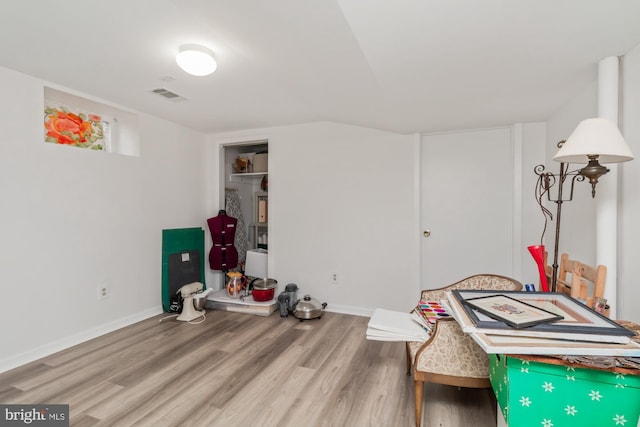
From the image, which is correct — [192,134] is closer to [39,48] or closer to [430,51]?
[39,48]

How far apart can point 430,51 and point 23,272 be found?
3.15 m

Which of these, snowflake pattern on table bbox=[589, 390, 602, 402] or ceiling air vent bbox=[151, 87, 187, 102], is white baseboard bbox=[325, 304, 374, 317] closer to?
snowflake pattern on table bbox=[589, 390, 602, 402]

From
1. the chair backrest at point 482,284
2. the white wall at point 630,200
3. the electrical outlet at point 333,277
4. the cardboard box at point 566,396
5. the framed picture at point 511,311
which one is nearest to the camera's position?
the cardboard box at point 566,396

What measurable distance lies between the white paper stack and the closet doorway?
8.78ft

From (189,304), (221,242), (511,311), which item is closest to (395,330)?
(511,311)

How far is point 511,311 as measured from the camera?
1174mm

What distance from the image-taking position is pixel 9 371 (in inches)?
84.6

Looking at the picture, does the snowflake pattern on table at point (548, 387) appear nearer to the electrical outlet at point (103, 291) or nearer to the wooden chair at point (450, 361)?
the wooden chair at point (450, 361)

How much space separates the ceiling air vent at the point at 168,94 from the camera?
261cm

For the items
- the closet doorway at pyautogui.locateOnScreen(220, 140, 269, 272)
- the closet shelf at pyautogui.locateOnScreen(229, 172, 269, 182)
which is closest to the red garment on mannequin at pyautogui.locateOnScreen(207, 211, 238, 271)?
the closet doorway at pyautogui.locateOnScreen(220, 140, 269, 272)

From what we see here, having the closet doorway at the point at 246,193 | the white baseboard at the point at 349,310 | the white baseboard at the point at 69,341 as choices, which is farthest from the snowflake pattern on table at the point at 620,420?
the closet doorway at the point at 246,193

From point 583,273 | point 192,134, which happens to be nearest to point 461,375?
point 583,273

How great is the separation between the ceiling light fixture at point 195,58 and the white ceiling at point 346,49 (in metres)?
0.05

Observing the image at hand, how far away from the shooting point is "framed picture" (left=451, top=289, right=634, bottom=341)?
1.00 metres
